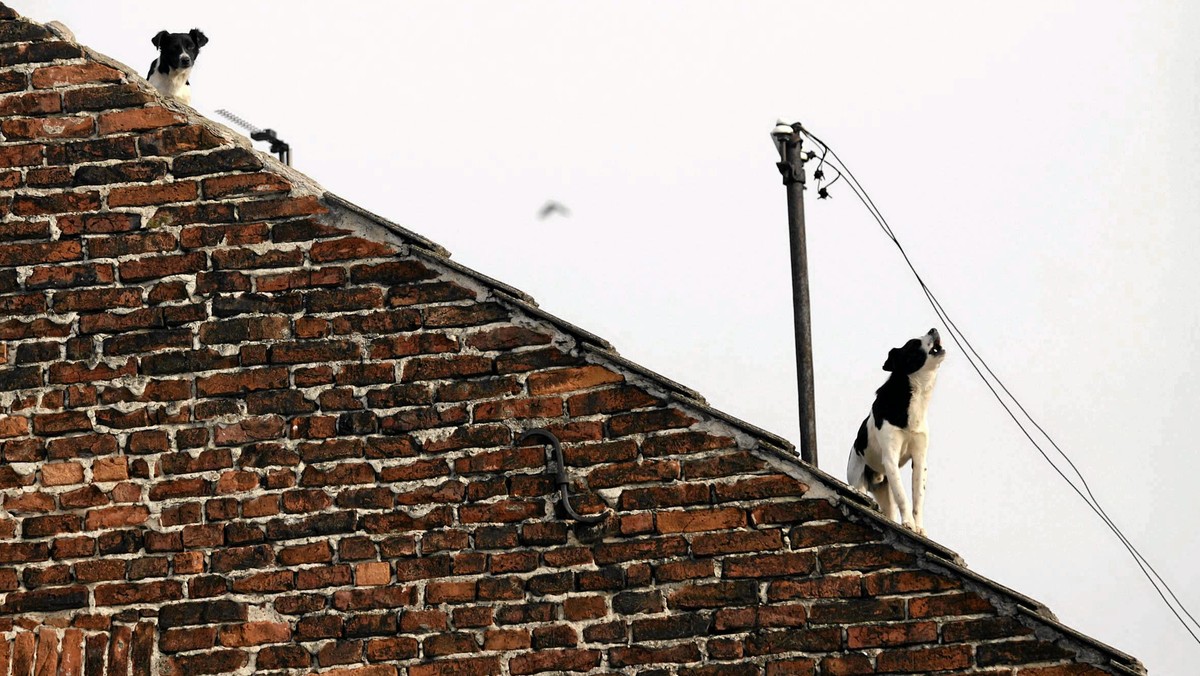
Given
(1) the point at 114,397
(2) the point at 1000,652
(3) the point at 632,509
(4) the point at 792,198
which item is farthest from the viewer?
(4) the point at 792,198

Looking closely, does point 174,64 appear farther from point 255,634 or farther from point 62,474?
point 255,634

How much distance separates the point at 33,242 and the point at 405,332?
1.60 m

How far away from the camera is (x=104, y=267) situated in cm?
645

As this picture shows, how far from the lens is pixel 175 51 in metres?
8.09

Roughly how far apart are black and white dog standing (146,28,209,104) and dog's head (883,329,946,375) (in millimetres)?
3785

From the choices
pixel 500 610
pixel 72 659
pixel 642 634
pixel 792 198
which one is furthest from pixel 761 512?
pixel 792 198

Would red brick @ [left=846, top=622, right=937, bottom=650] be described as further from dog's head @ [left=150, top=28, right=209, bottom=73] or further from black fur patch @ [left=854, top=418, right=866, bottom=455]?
dog's head @ [left=150, top=28, right=209, bottom=73]

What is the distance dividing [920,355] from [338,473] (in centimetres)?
316

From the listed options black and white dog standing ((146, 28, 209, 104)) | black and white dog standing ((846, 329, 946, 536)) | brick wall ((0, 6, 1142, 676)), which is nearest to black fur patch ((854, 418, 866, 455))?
black and white dog standing ((846, 329, 946, 536))

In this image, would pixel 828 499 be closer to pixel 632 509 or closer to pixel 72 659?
pixel 632 509

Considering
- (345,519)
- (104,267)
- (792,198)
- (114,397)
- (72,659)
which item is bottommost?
(72,659)

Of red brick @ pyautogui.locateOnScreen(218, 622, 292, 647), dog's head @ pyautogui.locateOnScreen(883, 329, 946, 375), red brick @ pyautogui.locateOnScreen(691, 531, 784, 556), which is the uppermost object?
dog's head @ pyautogui.locateOnScreen(883, 329, 946, 375)

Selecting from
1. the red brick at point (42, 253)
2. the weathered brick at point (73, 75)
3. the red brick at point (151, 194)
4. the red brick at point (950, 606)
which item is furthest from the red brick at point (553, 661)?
the weathered brick at point (73, 75)

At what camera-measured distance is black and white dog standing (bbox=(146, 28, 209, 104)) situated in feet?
26.5
